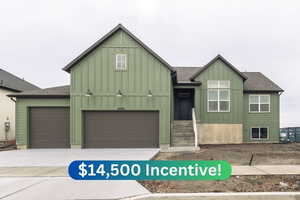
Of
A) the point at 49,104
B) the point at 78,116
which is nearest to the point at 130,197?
the point at 78,116

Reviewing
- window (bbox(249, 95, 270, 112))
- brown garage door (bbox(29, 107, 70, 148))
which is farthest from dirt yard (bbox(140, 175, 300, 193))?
window (bbox(249, 95, 270, 112))

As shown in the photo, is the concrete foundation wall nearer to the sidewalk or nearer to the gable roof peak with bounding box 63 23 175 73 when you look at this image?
the gable roof peak with bounding box 63 23 175 73

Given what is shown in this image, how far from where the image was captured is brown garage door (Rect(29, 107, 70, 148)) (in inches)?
531

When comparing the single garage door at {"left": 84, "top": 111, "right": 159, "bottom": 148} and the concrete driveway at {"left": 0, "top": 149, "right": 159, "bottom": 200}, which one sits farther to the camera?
the single garage door at {"left": 84, "top": 111, "right": 159, "bottom": 148}

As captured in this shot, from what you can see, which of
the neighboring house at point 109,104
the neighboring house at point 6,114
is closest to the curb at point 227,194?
the neighboring house at point 109,104

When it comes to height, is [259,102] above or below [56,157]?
above

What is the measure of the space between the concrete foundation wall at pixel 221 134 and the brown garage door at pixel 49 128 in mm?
9837

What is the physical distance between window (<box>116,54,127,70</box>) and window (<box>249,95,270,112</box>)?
35.5ft

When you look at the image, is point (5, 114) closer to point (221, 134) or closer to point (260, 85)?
point (221, 134)

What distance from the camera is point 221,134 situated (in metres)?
15.9

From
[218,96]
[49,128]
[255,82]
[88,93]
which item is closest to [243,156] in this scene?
[218,96]

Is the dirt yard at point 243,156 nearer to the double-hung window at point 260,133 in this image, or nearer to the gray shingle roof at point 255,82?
the double-hung window at point 260,133

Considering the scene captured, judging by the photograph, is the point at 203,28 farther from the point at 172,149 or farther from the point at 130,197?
the point at 130,197

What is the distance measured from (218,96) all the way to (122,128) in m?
8.12
